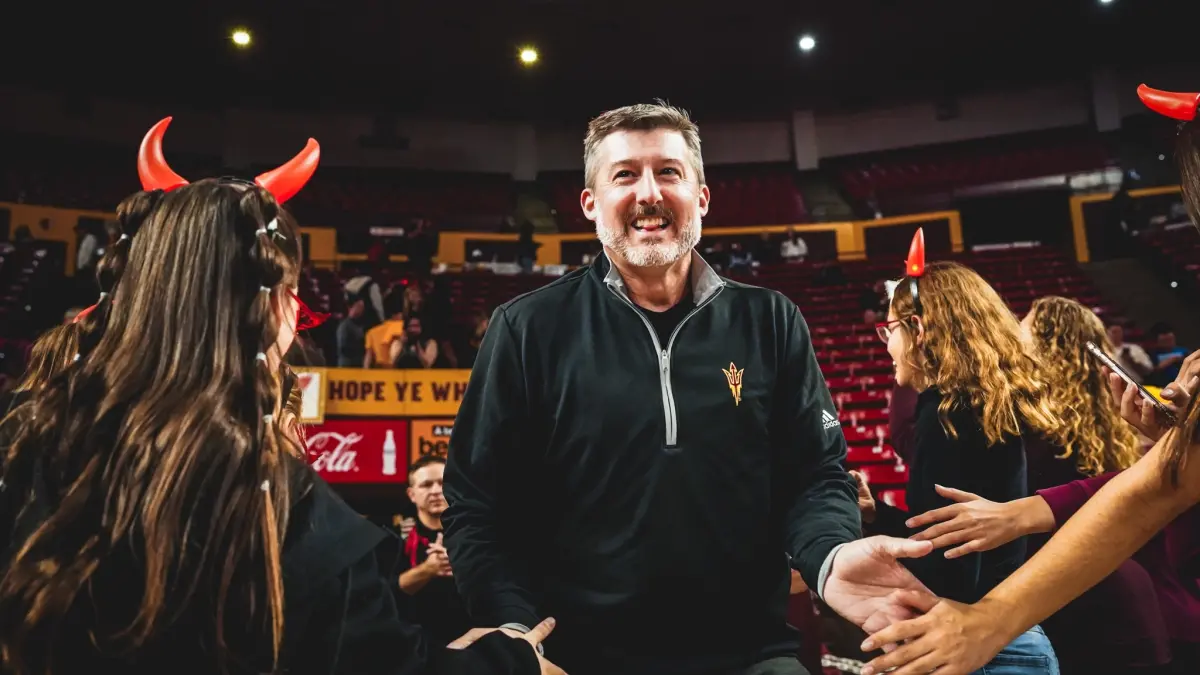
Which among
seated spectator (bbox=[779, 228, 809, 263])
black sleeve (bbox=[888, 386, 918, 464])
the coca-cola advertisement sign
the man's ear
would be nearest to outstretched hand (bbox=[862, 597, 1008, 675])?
the man's ear

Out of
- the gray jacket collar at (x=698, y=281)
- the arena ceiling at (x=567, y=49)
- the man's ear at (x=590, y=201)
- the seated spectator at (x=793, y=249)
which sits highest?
the arena ceiling at (x=567, y=49)

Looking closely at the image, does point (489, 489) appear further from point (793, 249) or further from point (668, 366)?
point (793, 249)

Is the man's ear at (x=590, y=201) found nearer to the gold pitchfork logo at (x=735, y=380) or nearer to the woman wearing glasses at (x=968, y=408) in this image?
the gold pitchfork logo at (x=735, y=380)

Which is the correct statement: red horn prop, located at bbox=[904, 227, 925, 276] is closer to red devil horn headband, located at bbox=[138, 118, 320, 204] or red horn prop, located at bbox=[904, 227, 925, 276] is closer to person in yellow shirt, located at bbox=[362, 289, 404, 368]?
red devil horn headband, located at bbox=[138, 118, 320, 204]

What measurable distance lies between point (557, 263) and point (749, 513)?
15802 millimetres

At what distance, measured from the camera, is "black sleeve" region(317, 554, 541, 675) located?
43.7 inches

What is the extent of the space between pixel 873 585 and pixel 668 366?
638 mm

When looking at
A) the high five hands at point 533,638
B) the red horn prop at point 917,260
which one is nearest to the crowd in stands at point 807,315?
the red horn prop at point 917,260

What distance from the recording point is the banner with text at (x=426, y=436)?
761cm

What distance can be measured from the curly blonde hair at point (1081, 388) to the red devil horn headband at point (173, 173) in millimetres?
2278

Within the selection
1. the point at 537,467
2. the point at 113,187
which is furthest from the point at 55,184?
the point at 537,467

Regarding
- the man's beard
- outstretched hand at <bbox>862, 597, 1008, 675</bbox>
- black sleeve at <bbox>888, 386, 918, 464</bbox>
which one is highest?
the man's beard

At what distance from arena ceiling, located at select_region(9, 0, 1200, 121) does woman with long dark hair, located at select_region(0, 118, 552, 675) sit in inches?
518

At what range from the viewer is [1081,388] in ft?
8.66
